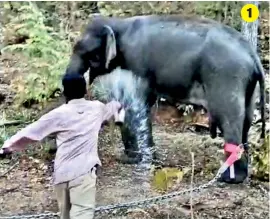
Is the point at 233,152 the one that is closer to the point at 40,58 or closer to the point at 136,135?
the point at 136,135

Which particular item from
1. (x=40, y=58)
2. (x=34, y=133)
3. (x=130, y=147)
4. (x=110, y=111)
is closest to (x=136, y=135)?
(x=130, y=147)

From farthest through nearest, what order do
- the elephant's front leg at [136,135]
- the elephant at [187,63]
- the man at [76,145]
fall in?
the elephant's front leg at [136,135] < the elephant at [187,63] < the man at [76,145]

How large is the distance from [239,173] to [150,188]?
604 mm

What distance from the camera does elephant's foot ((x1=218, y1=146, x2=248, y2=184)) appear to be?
477 cm

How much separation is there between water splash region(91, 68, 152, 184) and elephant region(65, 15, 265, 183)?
43 mm

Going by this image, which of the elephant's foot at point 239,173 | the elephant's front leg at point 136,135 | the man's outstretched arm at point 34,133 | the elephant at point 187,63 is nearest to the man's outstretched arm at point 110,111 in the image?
the man's outstretched arm at point 34,133

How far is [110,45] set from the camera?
4984mm

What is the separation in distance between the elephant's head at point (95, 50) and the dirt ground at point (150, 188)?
0.72 metres

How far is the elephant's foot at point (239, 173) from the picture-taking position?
4770mm

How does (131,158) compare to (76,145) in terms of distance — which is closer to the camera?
(76,145)

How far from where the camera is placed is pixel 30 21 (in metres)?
6.29

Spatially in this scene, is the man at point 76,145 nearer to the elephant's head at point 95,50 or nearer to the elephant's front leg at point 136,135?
the elephant's head at point 95,50

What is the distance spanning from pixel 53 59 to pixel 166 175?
1.74 metres

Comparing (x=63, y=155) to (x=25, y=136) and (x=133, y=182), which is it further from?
(x=133, y=182)
